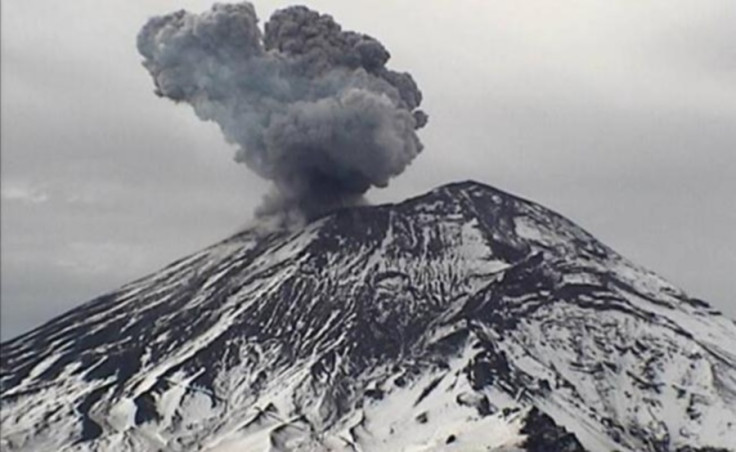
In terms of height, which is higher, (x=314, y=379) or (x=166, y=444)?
(x=314, y=379)

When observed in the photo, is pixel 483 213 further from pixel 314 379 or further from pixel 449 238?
pixel 314 379

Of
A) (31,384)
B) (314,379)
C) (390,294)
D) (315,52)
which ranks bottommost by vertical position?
(31,384)

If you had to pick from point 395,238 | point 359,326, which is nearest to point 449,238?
point 395,238

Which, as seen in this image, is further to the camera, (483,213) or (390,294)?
(483,213)

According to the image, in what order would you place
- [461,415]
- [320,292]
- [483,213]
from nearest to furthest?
[461,415] → [320,292] → [483,213]

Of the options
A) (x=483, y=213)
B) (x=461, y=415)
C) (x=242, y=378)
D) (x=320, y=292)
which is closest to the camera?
(x=461, y=415)

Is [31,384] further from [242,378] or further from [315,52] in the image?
[315,52]
